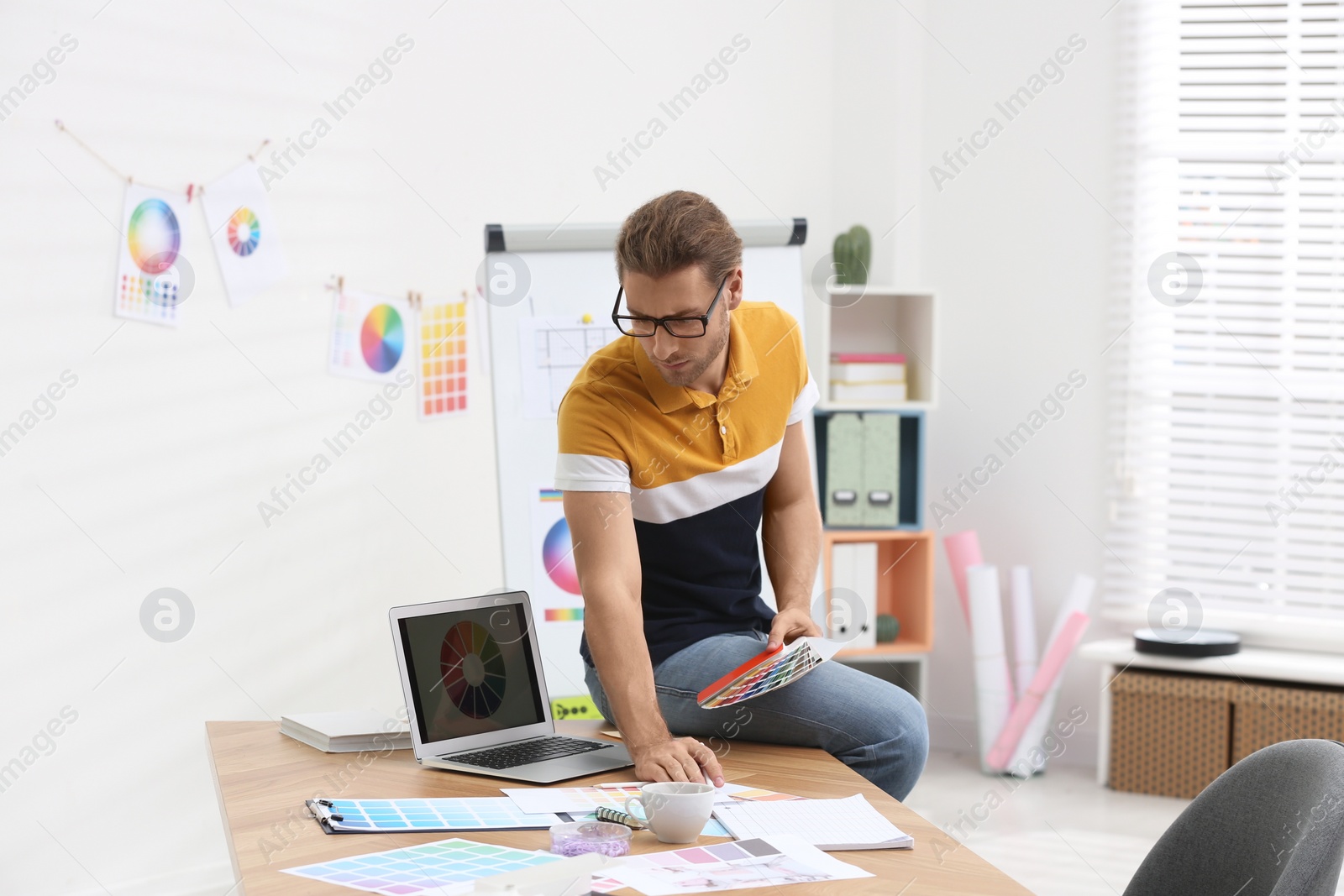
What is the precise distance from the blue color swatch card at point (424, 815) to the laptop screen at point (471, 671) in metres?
0.21

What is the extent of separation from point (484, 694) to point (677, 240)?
2.35ft

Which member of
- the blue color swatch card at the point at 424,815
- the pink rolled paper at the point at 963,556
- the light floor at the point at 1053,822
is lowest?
the light floor at the point at 1053,822

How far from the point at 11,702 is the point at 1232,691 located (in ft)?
10.4

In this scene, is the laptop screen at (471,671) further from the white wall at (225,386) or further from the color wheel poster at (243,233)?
the color wheel poster at (243,233)

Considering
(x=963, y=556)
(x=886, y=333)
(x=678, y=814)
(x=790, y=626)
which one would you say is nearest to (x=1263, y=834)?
(x=678, y=814)

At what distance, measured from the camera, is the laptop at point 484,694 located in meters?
1.62

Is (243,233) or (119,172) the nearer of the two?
(119,172)

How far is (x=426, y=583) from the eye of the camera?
319 cm

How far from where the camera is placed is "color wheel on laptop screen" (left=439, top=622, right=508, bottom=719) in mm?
1690

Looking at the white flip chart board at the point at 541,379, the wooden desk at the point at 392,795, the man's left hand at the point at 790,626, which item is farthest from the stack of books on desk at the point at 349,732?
the white flip chart board at the point at 541,379

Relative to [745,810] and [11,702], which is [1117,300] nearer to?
[745,810]

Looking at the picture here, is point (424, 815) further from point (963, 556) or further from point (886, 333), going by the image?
point (886, 333)

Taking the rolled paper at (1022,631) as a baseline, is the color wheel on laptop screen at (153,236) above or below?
above

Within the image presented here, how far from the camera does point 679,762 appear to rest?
1518mm
